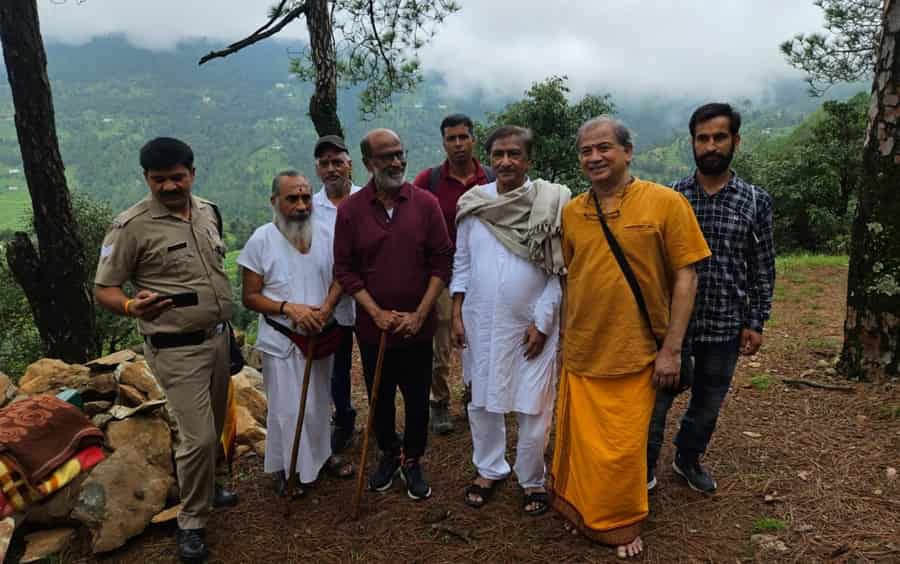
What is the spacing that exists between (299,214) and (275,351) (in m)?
0.92

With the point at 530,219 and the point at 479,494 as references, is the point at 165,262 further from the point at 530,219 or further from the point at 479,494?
the point at 479,494

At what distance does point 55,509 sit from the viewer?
136 inches

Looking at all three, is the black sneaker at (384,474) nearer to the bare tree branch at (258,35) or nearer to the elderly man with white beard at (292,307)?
the elderly man with white beard at (292,307)

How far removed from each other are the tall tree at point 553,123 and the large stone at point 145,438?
34.8 feet

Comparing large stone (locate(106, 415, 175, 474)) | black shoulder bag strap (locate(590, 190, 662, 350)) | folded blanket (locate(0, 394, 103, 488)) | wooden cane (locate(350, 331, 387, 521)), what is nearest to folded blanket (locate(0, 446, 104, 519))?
folded blanket (locate(0, 394, 103, 488))

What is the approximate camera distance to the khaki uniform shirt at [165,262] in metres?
3.04

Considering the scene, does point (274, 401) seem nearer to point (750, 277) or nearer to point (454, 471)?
point (454, 471)

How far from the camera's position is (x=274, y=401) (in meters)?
3.66

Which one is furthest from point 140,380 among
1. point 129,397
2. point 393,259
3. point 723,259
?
point 723,259

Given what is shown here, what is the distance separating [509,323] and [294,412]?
5.15 feet

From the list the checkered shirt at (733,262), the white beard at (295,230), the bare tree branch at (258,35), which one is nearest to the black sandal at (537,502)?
the checkered shirt at (733,262)

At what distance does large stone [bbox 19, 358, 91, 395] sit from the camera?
4.56 meters

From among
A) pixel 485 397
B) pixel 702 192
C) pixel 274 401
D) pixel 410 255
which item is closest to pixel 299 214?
pixel 410 255

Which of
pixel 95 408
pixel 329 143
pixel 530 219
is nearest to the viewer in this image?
pixel 530 219
